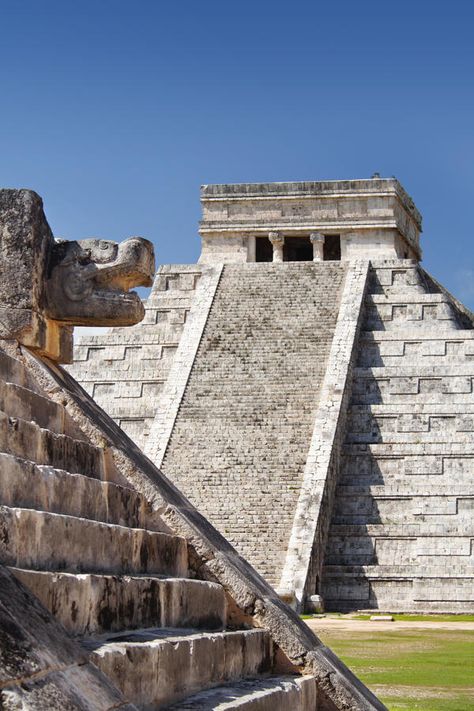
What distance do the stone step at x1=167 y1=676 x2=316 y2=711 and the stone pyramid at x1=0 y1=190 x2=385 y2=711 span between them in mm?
11

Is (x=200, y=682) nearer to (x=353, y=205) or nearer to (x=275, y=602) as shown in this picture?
(x=275, y=602)

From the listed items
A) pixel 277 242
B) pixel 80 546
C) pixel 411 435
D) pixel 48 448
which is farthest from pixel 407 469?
pixel 80 546

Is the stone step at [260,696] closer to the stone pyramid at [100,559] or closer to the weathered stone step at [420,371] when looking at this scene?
the stone pyramid at [100,559]

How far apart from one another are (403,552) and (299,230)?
10.4m

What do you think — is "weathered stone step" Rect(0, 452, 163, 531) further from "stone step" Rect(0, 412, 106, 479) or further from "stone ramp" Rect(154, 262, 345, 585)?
"stone ramp" Rect(154, 262, 345, 585)

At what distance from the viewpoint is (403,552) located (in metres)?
21.4

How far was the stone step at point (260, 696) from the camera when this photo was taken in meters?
4.87

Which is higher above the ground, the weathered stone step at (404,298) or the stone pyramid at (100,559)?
the weathered stone step at (404,298)

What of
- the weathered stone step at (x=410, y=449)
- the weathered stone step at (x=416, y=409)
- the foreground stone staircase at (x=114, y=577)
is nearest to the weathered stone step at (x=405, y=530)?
the weathered stone step at (x=410, y=449)

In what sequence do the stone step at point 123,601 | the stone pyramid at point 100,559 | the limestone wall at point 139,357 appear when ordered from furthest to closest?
the limestone wall at point 139,357
the stone step at point 123,601
the stone pyramid at point 100,559

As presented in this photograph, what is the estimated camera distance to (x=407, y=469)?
22578 millimetres

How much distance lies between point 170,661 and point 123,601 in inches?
11.3

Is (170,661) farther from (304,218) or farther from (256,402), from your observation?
(304,218)

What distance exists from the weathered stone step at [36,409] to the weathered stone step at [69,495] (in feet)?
1.45
